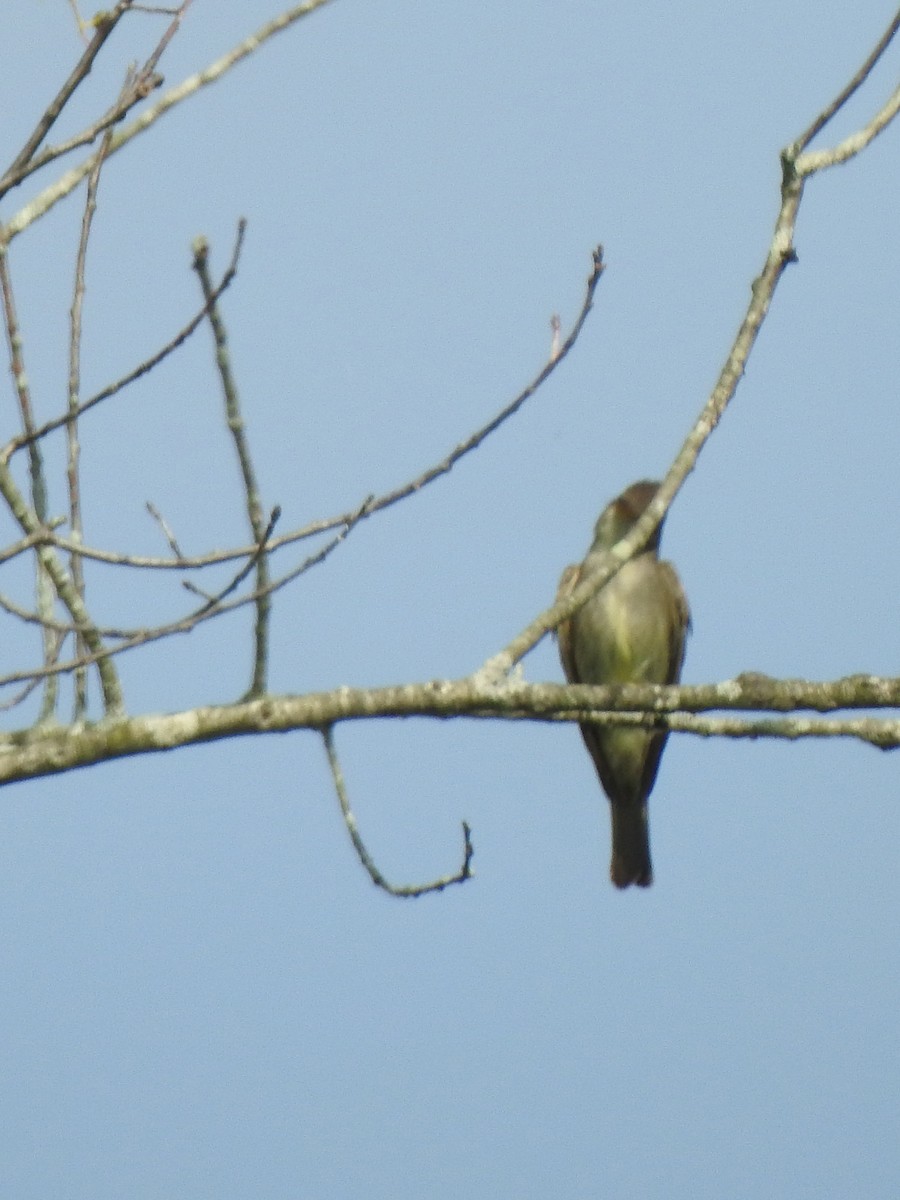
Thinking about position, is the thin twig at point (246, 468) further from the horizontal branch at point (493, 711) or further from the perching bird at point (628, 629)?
the perching bird at point (628, 629)

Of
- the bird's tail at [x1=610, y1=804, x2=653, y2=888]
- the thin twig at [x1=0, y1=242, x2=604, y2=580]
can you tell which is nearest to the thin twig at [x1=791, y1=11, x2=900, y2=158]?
the thin twig at [x1=0, y1=242, x2=604, y2=580]

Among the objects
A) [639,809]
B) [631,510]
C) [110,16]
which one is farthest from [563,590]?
[110,16]

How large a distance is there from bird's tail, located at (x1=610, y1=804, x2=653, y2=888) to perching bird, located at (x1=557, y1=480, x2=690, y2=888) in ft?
0.72

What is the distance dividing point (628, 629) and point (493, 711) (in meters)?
4.08

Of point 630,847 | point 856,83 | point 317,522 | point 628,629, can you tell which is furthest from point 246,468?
point 630,847

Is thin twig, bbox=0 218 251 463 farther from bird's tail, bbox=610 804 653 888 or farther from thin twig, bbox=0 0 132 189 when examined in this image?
bird's tail, bbox=610 804 653 888

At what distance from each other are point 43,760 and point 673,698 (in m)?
1.23

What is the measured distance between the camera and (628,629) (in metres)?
7.40

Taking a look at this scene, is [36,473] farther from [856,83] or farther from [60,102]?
[856,83]

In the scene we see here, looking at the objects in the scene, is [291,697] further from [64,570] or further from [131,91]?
[131,91]

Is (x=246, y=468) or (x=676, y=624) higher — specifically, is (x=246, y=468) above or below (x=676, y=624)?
below

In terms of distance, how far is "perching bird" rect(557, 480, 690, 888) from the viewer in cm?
741

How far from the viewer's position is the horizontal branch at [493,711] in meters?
3.24

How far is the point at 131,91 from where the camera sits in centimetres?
338
